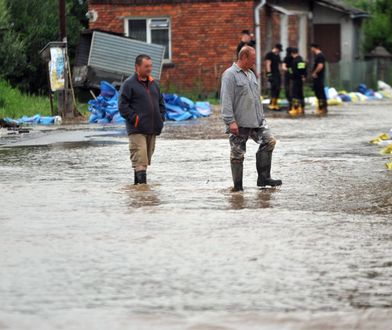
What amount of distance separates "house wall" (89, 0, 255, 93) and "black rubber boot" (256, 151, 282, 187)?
24780 mm

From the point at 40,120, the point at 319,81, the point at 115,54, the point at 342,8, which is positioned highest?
the point at 342,8

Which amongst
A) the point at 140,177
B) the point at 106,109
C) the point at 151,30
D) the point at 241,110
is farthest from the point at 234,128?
the point at 151,30

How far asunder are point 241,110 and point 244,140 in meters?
0.35

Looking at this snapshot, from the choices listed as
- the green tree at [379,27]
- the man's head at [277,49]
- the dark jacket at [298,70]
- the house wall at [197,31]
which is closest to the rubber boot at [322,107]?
the dark jacket at [298,70]

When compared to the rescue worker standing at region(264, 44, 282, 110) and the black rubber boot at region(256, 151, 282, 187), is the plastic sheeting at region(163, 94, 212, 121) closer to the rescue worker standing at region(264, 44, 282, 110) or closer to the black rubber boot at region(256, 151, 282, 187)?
the rescue worker standing at region(264, 44, 282, 110)

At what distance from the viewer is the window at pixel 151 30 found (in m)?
39.1

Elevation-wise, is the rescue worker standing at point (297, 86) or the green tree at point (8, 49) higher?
the green tree at point (8, 49)

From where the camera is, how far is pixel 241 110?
44.4ft

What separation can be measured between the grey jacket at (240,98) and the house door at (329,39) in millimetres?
37009

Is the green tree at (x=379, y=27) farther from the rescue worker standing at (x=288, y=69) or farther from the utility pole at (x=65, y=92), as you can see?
the utility pole at (x=65, y=92)

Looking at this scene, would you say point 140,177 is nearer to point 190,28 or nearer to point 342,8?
point 190,28

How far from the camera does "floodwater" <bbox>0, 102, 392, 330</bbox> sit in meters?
7.33

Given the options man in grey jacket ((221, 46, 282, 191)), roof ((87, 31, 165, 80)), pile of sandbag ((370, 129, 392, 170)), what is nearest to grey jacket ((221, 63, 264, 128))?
man in grey jacket ((221, 46, 282, 191))

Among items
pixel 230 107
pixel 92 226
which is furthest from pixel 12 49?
pixel 92 226
